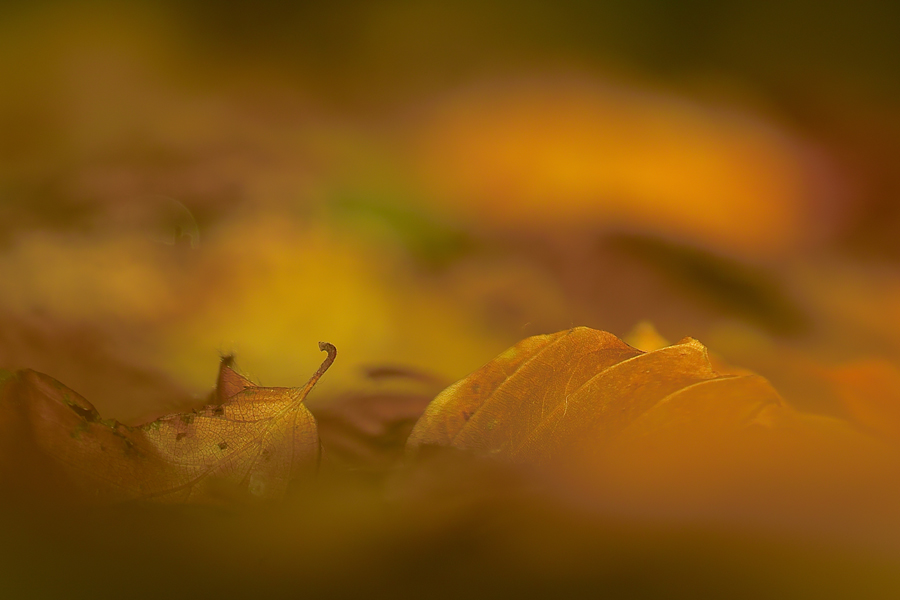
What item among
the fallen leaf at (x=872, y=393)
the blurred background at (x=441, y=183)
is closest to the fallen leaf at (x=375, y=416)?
the blurred background at (x=441, y=183)

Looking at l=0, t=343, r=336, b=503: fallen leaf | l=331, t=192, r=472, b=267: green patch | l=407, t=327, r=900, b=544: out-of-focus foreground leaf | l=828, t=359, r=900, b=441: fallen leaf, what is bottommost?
l=0, t=343, r=336, b=503: fallen leaf

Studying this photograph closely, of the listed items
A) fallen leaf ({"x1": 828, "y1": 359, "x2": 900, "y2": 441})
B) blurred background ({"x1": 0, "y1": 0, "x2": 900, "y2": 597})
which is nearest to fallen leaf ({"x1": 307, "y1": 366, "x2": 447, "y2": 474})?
blurred background ({"x1": 0, "y1": 0, "x2": 900, "y2": 597})

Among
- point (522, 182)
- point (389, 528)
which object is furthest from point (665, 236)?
point (389, 528)

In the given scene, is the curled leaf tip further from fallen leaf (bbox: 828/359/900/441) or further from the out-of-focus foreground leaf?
fallen leaf (bbox: 828/359/900/441)

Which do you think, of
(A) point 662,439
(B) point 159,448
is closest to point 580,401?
(A) point 662,439

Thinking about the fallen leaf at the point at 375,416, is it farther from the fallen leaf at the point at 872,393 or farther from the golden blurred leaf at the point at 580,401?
the fallen leaf at the point at 872,393
